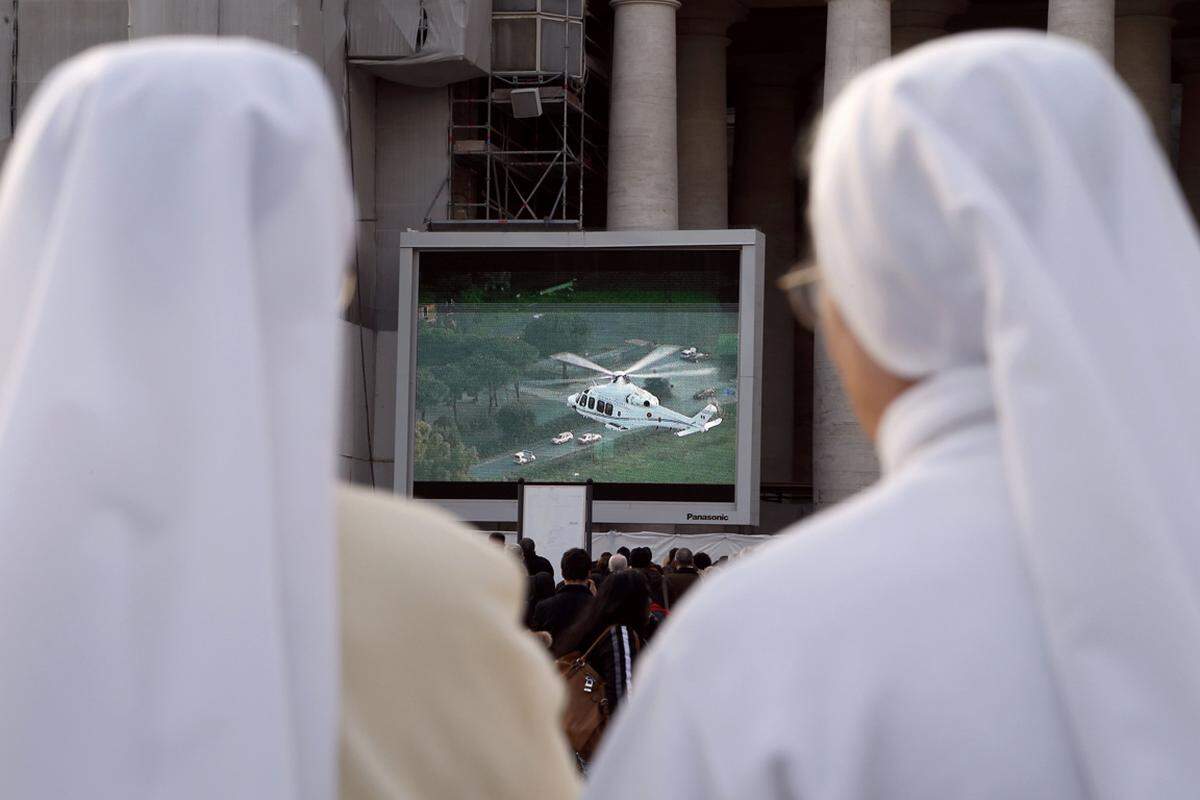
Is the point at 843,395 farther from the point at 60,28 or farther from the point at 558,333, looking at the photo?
the point at 60,28

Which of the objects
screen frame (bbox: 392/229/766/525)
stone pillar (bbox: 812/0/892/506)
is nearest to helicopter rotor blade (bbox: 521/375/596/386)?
screen frame (bbox: 392/229/766/525)

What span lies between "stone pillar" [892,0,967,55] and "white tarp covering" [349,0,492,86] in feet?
34.1

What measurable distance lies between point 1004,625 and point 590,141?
33.4 m

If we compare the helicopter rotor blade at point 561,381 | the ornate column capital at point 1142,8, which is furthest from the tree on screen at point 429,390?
the ornate column capital at point 1142,8

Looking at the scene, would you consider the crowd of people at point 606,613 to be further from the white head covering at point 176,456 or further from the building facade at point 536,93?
the building facade at point 536,93

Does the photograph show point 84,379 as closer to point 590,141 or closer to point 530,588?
point 530,588

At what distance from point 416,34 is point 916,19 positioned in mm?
Answer: 11844

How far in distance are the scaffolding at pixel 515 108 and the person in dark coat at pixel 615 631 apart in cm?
2401

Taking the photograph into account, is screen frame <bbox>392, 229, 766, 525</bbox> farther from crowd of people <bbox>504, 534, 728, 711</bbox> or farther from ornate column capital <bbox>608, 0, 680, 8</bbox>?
crowd of people <bbox>504, 534, 728, 711</bbox>

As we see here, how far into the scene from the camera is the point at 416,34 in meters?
31.6

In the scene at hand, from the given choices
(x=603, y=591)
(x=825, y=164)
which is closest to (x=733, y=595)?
(x=825, y=164)

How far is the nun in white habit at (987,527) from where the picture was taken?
6.98 ft

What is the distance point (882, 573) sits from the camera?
2182mm

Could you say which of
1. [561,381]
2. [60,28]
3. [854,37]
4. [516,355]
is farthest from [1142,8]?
[60,28]
